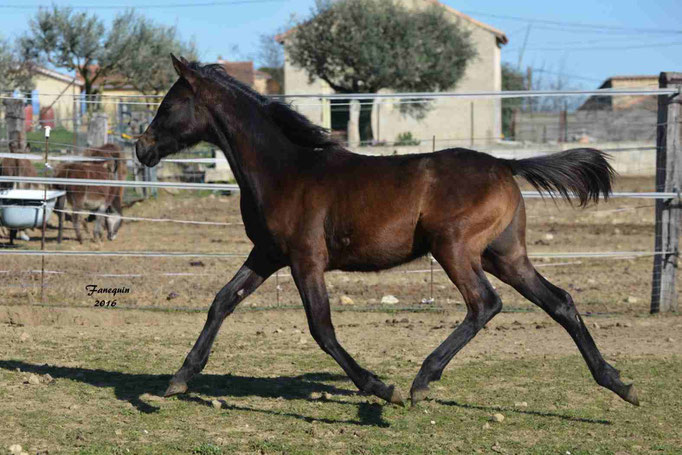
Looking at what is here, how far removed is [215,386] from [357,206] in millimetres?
1793

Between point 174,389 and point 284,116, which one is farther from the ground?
point 284,116

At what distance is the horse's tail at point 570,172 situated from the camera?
5594mm

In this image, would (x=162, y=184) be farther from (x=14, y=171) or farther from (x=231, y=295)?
(x=14, y=171)

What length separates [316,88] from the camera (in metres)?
40.5

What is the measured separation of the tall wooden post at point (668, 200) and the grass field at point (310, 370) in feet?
1.01

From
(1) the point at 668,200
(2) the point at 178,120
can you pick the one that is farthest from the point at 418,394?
(1) the point at 668,200

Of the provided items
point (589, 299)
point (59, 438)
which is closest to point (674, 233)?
point (589, 299)

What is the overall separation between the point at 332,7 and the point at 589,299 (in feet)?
94.3

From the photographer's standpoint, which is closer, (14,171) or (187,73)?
(187,73)

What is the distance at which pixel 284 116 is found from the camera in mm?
5711

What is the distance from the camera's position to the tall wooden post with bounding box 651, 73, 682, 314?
9.15 meters

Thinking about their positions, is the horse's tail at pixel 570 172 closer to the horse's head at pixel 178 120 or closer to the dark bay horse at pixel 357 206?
the dark bay horse at pixel 357 206

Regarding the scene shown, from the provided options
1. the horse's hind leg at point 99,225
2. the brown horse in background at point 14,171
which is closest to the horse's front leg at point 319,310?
the brown horse in background at point 14,171

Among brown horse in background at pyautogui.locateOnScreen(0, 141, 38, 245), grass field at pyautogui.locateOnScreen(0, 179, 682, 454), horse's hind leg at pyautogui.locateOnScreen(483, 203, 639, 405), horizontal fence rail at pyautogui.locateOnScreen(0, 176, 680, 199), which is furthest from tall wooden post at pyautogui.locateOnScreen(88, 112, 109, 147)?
horse's hind leg at pyautogui.locateOnScreen(483, 203, 639, 405)
